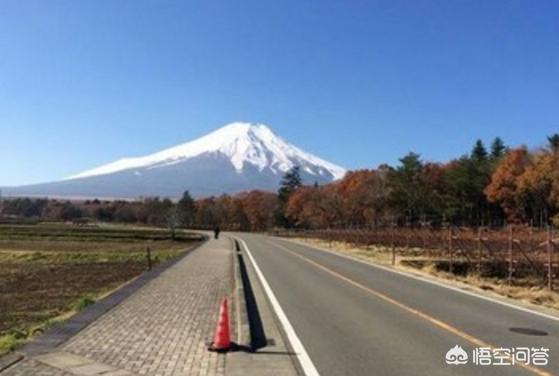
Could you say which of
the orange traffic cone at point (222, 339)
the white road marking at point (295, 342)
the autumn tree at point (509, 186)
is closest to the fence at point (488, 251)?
the white road marking at point (295, 342)

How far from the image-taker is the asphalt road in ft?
27.1

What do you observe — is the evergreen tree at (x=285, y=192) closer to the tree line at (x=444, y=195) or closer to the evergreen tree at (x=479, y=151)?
the tree line at (x=444, y=195)

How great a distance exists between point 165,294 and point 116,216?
183m

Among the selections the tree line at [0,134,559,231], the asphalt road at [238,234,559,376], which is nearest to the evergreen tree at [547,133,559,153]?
the tree line at [0,134,559,231]

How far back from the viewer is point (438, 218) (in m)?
101

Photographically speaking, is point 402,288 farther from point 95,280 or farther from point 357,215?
point 357,215

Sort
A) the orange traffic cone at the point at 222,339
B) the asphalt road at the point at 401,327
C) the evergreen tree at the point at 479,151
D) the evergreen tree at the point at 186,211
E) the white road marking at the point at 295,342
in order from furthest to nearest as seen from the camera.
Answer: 1. the evergreen tree at the point at 186,211
2. the evergreen tree at the point at 479,151
3. the orange traffic cone at the point at 222,339
4. the asphalt road at the point at 401,327
5. the white road marking at the point at 295,342

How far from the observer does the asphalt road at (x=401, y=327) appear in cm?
827

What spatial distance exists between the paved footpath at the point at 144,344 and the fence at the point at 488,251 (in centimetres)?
1278

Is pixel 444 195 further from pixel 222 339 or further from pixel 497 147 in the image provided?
pixel 222 339

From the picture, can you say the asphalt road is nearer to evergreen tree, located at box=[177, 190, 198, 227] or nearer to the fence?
the fence

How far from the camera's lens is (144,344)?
9.50m

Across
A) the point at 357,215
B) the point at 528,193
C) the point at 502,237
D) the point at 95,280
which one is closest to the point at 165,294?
the point at 95,280

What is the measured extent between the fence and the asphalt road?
7.12 meters
